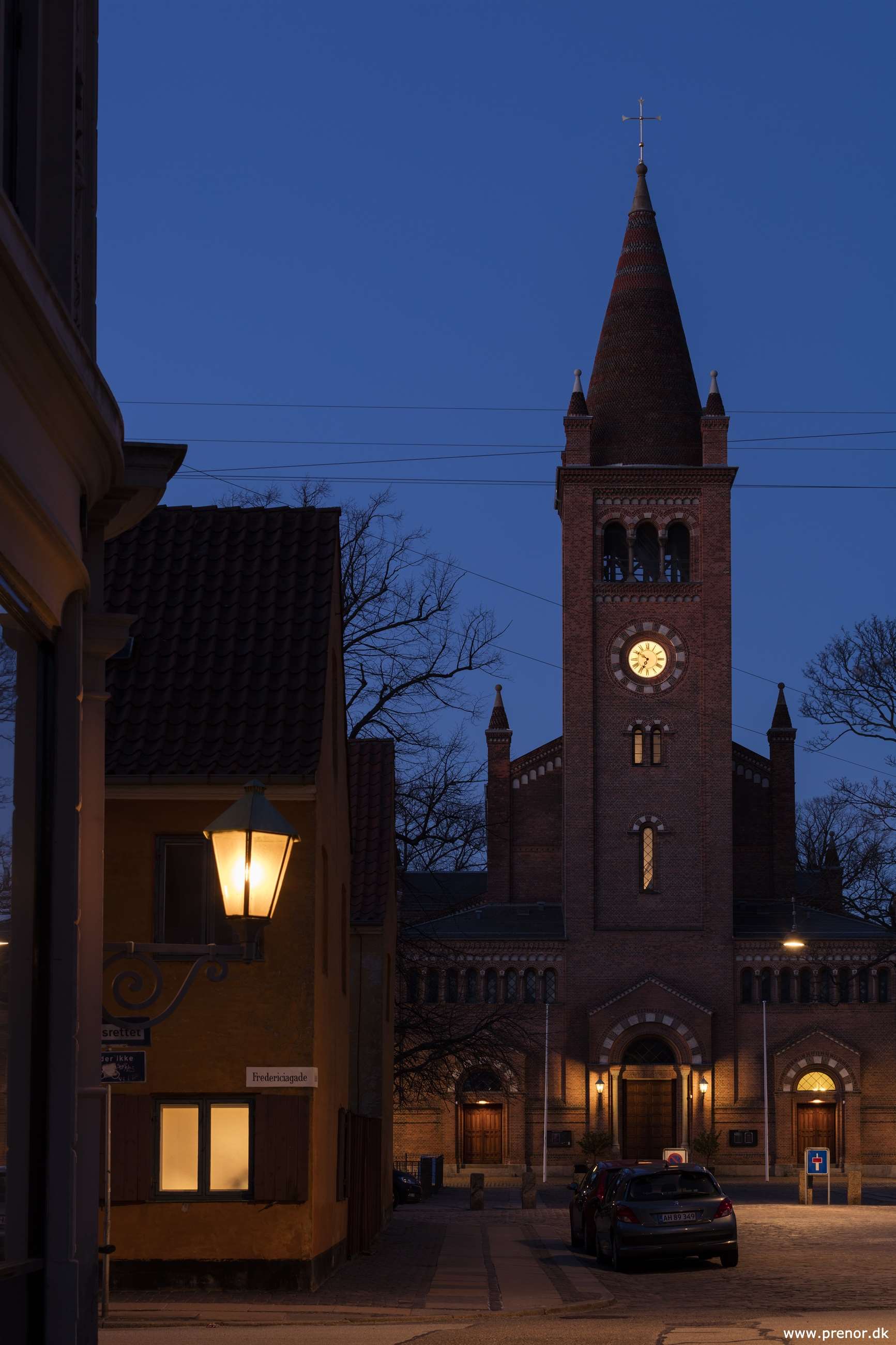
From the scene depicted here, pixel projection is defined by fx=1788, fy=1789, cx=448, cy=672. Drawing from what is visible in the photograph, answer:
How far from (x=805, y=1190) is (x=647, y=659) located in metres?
23.8

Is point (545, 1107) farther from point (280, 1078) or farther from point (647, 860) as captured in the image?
point (280, 1078)

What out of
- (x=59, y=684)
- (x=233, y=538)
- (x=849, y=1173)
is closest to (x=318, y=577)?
(x=233, y=538)

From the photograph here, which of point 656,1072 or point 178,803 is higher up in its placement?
point 178,803

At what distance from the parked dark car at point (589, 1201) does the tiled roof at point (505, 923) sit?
31.1 metres

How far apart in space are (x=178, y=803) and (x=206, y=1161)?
3413 mm

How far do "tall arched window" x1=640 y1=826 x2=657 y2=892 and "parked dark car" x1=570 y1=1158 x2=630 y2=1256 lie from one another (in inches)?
1252

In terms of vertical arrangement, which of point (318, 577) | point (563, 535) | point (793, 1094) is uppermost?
point (563, 535)

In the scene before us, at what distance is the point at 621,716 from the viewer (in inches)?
2315

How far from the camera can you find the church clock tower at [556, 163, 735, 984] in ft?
189

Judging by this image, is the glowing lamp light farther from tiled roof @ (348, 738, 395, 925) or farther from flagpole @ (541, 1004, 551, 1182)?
flagpole @ (541, 1004, 551, 1182)

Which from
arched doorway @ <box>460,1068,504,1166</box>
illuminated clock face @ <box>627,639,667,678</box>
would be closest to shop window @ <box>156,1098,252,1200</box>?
arched doorway @ <box>460,1068,504,1166</box>

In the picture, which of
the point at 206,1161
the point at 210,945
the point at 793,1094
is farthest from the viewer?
the point at 793,1094

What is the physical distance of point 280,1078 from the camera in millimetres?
17016

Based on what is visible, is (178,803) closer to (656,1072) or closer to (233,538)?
(233,538)
